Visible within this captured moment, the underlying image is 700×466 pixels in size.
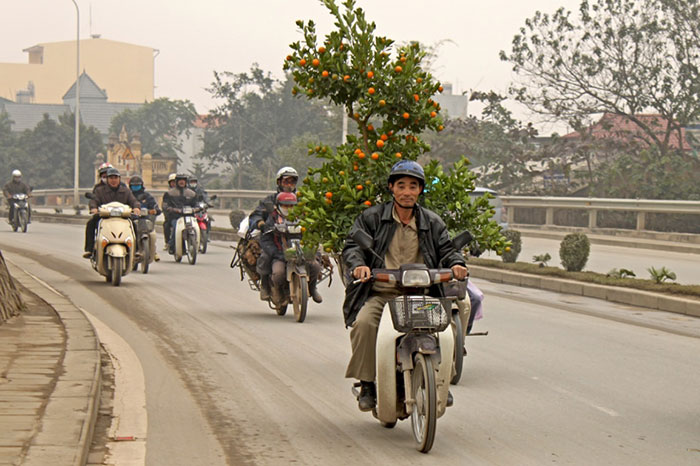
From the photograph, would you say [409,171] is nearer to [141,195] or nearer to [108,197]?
[108,197]

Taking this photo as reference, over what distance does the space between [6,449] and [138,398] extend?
8.27ft

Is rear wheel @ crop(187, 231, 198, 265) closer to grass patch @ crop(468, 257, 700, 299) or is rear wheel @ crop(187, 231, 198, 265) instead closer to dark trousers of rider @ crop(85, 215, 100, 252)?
dark trousers of rider @ crop(85, 215, 100, 252)

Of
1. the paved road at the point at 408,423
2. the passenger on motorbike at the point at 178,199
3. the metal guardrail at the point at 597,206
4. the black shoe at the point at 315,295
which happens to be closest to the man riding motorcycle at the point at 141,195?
the passenger on motorbike at the point at 178,199

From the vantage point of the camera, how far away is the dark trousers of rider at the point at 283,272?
14.0m

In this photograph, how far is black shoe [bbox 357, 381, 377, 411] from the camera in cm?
747

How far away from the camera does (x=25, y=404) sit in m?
7.25

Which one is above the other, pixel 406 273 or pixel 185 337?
pixel 406 273

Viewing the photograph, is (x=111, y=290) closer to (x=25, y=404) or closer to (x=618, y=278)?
(x=618, y=278)

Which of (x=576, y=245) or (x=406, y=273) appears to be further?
(x=576, y=245)

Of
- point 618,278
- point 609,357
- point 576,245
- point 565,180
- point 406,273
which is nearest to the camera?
point 406,273

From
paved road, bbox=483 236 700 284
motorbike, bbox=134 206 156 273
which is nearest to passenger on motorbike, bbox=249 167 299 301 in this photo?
motorbike, bbox=134 206 156 273

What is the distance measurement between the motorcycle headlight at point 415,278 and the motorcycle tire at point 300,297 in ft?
21.8

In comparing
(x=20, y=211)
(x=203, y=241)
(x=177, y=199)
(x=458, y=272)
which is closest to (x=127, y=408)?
(x=458, y=272)

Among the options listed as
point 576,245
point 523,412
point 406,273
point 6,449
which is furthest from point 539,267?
point 6,449
